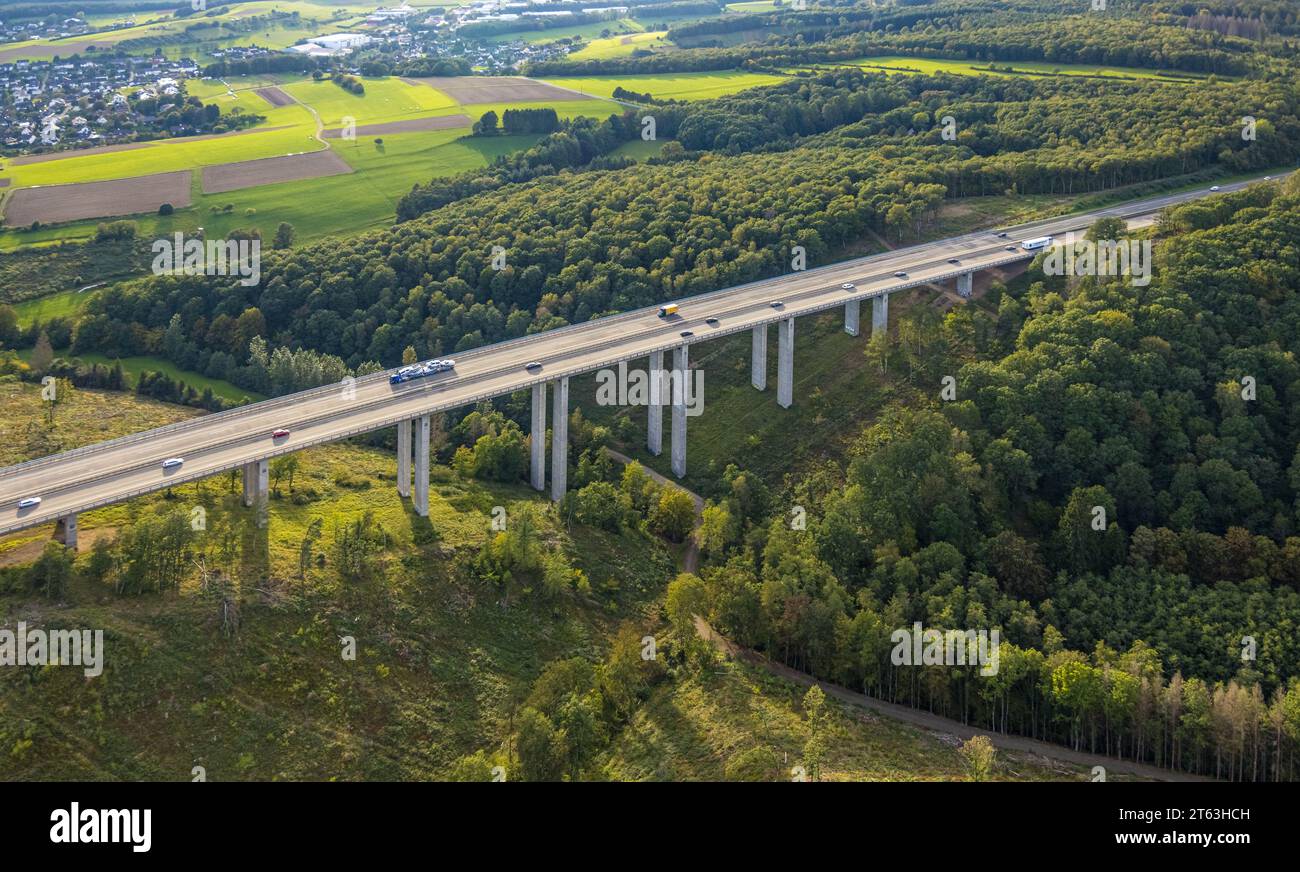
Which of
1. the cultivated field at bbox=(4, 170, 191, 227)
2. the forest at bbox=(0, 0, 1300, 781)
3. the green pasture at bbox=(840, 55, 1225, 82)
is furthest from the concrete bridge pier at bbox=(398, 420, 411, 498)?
the green pasture at bbox=(840, 55, 1225, 82)

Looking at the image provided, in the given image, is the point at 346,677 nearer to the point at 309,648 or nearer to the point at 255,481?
the point at 309,648

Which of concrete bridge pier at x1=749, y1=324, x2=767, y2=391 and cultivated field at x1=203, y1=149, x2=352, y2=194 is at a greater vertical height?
cultivated field at x1=203, y1=149, x2=352, y2=194

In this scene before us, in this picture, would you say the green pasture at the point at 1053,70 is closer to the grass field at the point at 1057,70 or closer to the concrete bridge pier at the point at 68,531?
the grass field at the point at 1057,70

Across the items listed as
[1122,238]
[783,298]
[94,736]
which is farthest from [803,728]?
[1122,238]

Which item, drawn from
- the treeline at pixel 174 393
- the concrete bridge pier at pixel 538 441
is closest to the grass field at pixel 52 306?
the treeline at pixel 174 393

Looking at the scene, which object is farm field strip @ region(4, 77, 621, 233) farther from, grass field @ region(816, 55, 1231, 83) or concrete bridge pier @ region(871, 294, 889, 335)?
concrete bridge pier @ region(871, 294, 889, 335)
